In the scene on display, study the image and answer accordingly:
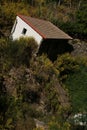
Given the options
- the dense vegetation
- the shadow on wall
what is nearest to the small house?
the shadow on wall

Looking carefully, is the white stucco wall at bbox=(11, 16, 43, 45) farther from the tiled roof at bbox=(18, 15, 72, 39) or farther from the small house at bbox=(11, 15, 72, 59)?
the tiled roof at bbox=(18, 15, 72, 39)

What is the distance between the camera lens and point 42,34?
123ft

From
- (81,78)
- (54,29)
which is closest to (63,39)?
(54,29)

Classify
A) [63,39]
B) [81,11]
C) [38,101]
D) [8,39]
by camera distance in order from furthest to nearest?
[81,11], [63,39], [8,39], [38,101]

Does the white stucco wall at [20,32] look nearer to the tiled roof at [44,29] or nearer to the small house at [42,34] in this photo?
the small house at [42,34]

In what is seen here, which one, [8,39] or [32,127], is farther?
[8,39]

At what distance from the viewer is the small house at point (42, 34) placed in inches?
1485

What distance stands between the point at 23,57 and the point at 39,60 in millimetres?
1742

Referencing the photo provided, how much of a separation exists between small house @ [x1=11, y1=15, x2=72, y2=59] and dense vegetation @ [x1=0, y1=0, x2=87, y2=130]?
95 centimetres

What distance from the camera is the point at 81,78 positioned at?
38.8 metres

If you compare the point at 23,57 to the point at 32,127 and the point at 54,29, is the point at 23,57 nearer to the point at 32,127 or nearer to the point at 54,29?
the point at 54,29

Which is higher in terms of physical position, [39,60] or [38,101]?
[39,60]

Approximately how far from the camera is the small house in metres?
37.7

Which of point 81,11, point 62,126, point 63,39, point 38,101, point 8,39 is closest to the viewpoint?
point 62,126
